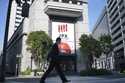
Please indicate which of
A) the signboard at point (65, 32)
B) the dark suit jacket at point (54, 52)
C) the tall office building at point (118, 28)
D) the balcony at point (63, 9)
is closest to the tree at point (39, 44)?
the signboard at point (65, 32)

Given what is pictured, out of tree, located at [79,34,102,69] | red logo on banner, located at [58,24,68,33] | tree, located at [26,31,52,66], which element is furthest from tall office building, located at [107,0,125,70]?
tree, located at [26,31,52,66]

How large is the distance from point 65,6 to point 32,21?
7255 millimetres

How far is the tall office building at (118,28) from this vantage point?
7994cm

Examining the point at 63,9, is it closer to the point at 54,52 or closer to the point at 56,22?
the point at 56,22

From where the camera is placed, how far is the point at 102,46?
45.8 meters

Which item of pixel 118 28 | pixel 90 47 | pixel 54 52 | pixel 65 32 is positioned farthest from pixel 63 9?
pixel 54 52

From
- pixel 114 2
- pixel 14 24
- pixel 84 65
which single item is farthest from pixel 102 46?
pixel 14 24

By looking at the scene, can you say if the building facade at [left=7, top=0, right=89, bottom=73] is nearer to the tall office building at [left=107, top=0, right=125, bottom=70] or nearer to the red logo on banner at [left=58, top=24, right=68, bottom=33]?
the red logo on banner at [left=58, top=24, right=68, bottom=33]

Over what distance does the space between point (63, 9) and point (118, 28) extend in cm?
4051

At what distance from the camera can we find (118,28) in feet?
282

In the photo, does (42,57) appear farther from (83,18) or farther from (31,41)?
(83,18)

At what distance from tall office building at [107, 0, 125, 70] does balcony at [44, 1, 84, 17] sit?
31.4 m

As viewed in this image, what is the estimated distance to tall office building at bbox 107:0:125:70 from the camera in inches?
3147

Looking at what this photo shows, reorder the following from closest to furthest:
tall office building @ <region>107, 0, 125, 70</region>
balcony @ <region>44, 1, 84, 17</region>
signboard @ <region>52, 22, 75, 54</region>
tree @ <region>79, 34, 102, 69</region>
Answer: tree @ <region>79, 34, 102, 69</region> → balcony @ <region>44, 1, 84, 17</region> → signboard @ <region>52, 22, 75, 54</region> → tall office building @ <region>107, 0, 125, 70</region>
